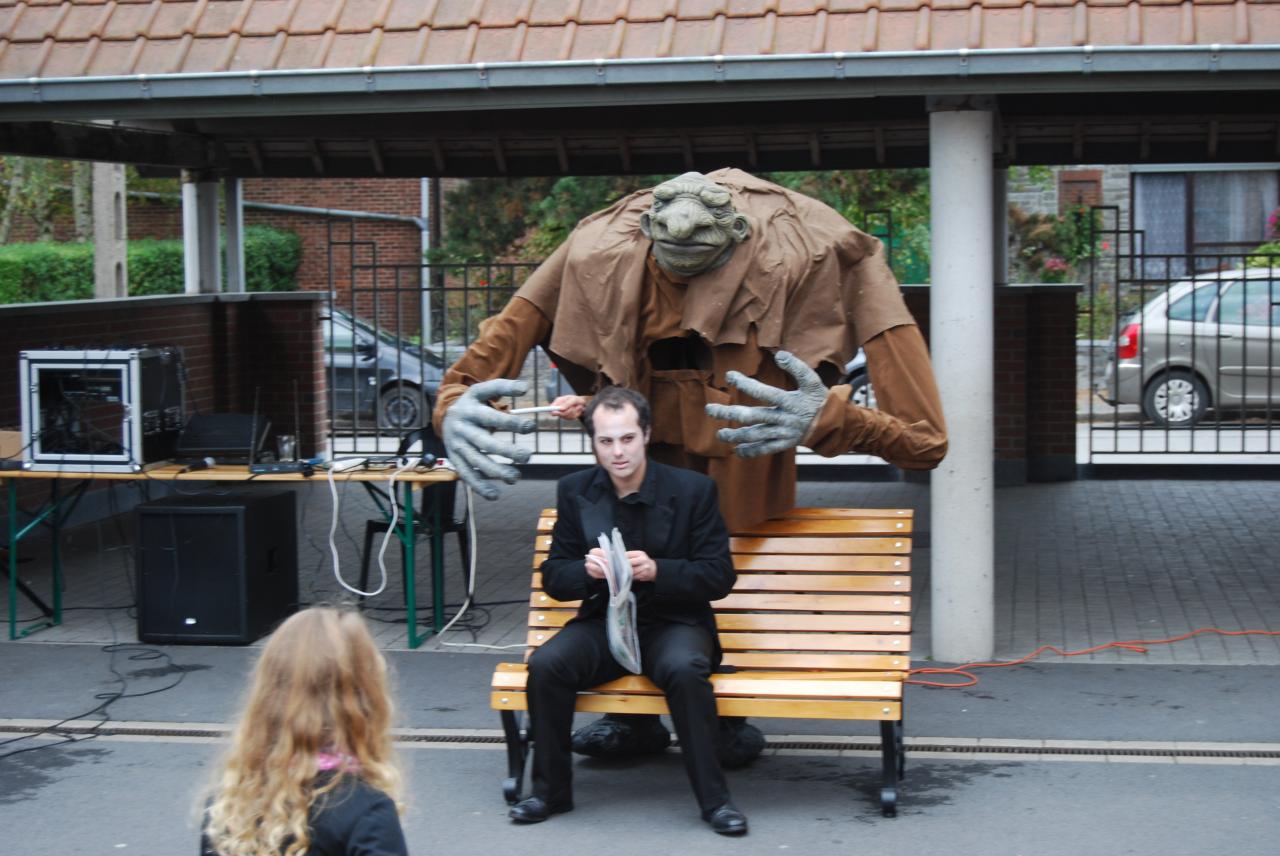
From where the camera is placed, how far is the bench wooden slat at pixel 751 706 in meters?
5.45

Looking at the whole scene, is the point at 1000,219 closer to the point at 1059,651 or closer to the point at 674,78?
the point at 1059,651

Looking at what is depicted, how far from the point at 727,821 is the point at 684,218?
77.9 inches

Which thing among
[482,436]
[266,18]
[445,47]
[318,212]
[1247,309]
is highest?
[318,212]

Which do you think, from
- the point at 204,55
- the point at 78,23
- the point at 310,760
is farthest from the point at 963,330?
the point at 310,760

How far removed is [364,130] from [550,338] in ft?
15.8

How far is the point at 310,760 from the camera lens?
3127 millimetres

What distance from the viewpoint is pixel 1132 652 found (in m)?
7.93

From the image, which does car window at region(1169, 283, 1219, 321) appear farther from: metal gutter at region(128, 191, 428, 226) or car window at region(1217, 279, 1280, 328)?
metal gutter at region(128, 191, 428, 226)

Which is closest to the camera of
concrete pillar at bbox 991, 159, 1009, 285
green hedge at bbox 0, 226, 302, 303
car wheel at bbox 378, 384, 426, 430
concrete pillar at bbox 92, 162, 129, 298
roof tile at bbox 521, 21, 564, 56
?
roof tile at bbox 521, 21, 564, 56

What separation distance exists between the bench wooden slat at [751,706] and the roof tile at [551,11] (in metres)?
3.42

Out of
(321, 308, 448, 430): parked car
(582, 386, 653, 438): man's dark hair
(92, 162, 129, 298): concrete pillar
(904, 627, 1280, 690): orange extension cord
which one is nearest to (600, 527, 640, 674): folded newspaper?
(582, 386, 653, 438): man's dark hair

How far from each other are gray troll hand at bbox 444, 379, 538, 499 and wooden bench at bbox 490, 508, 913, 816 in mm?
530

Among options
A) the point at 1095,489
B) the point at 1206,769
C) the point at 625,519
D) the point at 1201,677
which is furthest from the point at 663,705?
the point at 1095,489

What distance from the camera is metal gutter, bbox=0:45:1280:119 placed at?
6.98 m
